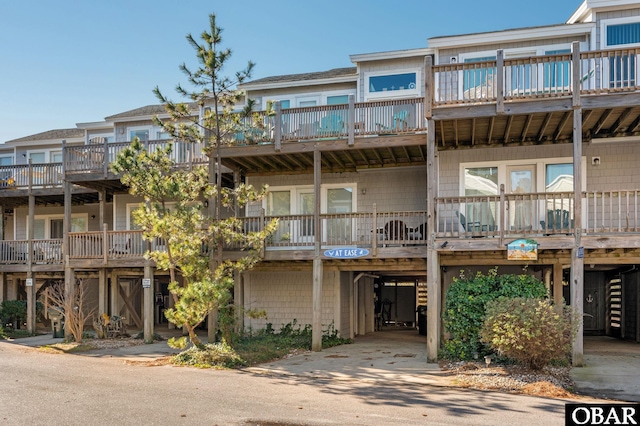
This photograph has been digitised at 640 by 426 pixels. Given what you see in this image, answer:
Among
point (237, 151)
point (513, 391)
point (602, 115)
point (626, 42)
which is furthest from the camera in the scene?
point (237, 151)

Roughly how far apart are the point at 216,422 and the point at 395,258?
8911 mm

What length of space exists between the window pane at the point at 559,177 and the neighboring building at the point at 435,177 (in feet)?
0.13

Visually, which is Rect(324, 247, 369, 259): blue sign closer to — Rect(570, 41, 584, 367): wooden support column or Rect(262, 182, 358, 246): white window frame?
Rect(262, 182, 358, 246): white window frame

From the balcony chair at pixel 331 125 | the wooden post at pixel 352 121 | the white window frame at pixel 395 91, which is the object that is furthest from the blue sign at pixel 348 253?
the white window frame at pixel 395 91

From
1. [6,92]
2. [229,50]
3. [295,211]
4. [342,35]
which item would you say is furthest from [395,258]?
[6,92]

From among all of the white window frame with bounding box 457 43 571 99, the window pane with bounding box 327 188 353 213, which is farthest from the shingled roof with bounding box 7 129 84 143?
the white window frame with bounding box 457 43 571 99

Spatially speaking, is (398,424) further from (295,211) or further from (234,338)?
(295,211)

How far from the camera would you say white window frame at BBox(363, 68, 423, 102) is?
18109mm

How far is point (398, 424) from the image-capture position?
25.9 feet

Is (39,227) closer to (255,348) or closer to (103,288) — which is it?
(103,288)

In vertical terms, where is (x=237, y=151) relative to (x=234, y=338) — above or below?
above

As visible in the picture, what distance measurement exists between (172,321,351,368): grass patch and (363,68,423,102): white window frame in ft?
25.1

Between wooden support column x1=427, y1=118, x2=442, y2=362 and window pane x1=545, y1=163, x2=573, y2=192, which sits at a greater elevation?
window pane x1=545, y1=163, x2=573, y2=192

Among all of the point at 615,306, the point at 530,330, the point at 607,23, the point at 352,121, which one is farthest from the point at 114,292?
the point at 607,23
